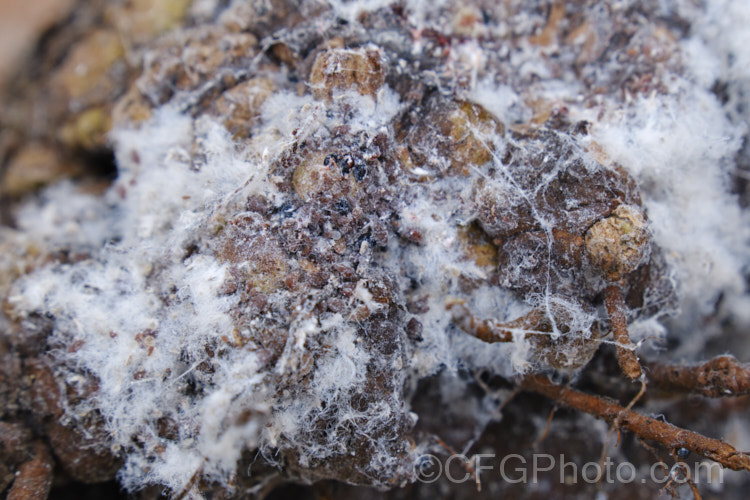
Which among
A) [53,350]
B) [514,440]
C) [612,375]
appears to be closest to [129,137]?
[53,350]

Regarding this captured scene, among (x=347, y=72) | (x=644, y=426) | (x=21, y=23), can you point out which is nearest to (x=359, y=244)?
(x=347, y=72)

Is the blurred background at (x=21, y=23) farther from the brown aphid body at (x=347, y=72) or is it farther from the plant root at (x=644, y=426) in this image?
the plant root at (x=644, y=426)

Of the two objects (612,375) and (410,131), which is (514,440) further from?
(410,131)

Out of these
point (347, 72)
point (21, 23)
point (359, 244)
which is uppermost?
point (347, 72)

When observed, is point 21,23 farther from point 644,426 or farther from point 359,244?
point 644,426

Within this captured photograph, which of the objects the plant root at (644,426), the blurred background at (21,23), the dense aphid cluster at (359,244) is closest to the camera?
the plant root at (644,426)

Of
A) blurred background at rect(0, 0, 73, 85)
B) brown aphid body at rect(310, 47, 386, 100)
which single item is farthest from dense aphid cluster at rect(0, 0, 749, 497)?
blurred background at rect(0, 0, 73, 85)

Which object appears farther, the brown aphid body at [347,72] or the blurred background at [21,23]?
the blurred background at [21,23]

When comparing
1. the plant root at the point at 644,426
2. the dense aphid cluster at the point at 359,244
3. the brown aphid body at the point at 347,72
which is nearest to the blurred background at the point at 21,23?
the dense aphid cluster at the point at 359,244

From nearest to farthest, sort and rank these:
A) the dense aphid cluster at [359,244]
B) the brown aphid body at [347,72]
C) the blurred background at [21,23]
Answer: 1. the dense aphid cluster at [359,244]
2. the brown aphid body at [347,72]
3. the blurred background at [21,23]
